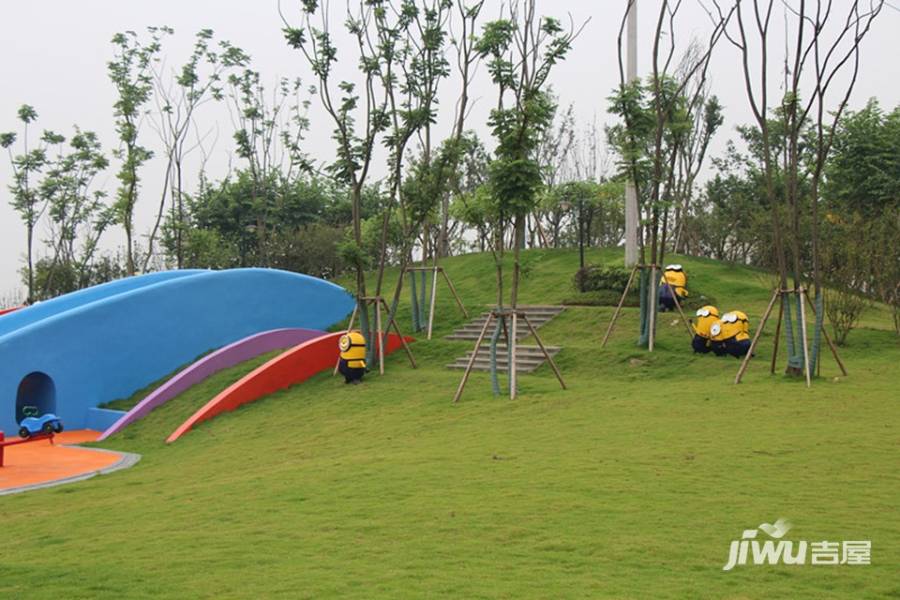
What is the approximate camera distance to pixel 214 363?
15.6m

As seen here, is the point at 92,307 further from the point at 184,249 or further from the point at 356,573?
the point at 184,249

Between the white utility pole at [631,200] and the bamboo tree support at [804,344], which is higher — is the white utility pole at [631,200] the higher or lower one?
the higher one

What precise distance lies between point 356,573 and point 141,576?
3.96ft

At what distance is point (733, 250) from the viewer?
2611 cm

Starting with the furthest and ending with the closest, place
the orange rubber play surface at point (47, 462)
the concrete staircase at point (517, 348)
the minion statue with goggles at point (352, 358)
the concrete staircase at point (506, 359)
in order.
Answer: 1. the concrete staircase at point (517, 348)
2. the concrete staircase at point (506, 359)
3. the minion statue with goggles at point (352, 358)
4. the orange rubber play surface at point (47, 462)

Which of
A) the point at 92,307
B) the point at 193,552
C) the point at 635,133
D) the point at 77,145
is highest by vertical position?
the point at 77,145

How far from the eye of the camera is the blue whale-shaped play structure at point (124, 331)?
47.4ft

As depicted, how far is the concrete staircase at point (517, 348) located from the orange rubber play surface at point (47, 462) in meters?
5.80

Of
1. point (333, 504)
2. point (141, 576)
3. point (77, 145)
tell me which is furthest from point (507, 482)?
point (77, 145)

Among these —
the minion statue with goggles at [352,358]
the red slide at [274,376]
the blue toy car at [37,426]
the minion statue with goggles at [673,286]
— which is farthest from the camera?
the minion statue with goggles at [673,286]

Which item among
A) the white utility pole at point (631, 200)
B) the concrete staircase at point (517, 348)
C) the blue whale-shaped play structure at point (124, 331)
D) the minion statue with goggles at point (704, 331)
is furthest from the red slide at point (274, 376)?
the white utility pole at point (631, 200)

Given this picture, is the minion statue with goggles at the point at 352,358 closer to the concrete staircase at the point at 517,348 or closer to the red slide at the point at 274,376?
the red slide at the point at 274,376

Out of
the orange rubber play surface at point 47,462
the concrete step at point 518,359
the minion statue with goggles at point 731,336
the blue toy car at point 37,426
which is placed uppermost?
the minion statue with goggles at point 731,336

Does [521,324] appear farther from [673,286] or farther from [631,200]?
[631,200]
